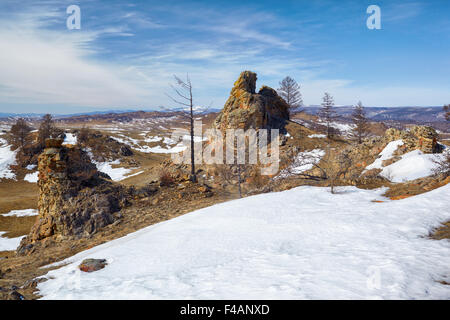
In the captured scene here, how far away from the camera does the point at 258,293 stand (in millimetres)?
4617

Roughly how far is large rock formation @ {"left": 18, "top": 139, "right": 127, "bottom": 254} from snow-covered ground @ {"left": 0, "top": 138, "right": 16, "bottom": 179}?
42967mm

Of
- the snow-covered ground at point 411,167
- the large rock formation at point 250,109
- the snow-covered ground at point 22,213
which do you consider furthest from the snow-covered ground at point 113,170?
the snow-covered ground at point 411,167

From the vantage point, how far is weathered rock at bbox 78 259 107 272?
6852 millimetres

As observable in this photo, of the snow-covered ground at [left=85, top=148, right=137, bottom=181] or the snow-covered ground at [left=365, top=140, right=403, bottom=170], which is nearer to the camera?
the snow-covered ground at [left=365, top=140, right=403, bottom=170]

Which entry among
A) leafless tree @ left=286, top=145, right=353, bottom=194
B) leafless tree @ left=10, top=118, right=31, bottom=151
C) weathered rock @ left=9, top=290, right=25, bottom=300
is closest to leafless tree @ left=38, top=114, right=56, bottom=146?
leafless tree @ left=10, top=118, right=31, bottom=151

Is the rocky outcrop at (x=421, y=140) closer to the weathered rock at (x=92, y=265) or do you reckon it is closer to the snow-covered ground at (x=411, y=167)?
the snow-covered ground at (x=411, y=167)

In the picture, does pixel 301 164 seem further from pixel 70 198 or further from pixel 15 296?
pixel 15 296

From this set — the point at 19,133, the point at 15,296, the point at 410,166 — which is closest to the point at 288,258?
the point at 15,296

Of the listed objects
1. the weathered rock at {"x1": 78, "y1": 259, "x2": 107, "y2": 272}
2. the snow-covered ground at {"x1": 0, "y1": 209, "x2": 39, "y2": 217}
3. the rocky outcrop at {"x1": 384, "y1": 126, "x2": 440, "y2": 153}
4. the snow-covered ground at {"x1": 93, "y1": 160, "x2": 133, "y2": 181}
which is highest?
the rocky outcrop at {"x1": 384, "y1": 126, "x2": 440, "y2": 153}

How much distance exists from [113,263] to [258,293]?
4.55 m

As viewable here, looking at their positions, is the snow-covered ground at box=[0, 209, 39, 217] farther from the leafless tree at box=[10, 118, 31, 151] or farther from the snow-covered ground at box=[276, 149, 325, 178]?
the leafless tree at box=[10, 118, 31, 151]

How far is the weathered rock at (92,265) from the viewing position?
22.5 ft

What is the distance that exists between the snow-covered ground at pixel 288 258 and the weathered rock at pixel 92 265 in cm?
22

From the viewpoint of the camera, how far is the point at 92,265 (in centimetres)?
694
